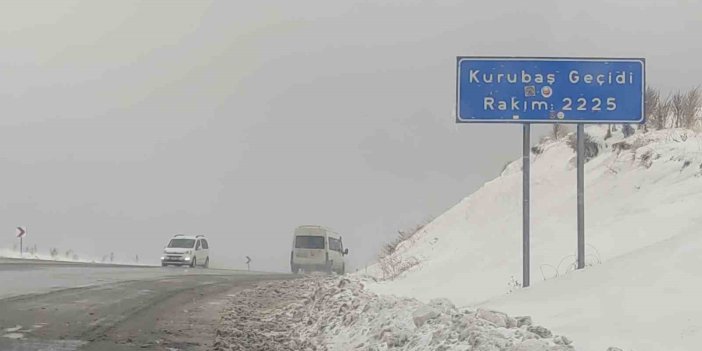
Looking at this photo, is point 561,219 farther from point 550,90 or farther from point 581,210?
point 550,90

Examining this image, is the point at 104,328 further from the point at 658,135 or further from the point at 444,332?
the point at 658,135

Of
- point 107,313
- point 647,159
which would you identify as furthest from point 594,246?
point 107,313

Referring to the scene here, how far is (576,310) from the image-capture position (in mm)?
8594

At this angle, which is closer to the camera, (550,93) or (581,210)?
(581,210)

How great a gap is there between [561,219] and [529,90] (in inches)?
308

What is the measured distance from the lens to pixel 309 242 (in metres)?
39.4

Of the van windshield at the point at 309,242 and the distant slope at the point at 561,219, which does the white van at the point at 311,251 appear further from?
the distant slope at the point at 561,219

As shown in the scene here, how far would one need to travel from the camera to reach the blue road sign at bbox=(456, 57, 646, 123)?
12445mm

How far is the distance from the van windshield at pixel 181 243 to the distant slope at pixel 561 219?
17022 millimetres

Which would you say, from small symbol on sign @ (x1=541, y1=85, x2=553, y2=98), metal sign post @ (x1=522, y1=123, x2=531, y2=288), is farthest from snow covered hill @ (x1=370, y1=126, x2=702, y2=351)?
small symbol on sign @ (x1=541, y1=85, x2=553, y2=98)

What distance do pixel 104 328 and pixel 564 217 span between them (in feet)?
39.9

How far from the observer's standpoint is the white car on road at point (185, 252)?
40.2 metres

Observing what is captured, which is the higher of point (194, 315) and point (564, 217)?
point (564, 217)

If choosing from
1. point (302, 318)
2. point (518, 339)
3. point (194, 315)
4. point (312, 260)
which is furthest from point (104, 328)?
point (312, 260)
